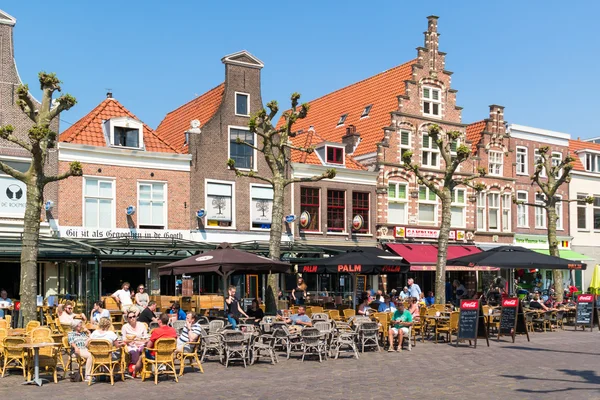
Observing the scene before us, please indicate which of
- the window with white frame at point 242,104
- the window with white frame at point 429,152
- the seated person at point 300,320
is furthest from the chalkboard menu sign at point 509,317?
the window with white frame at point 429,152

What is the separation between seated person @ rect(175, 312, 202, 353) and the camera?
1361cm

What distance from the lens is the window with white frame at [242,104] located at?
1153 inches

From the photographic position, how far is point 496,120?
1469 inches

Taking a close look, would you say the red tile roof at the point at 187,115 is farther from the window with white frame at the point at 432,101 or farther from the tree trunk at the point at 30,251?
the tree trunk at the point at 30,251

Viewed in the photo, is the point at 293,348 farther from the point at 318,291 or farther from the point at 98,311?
the point at 318,291

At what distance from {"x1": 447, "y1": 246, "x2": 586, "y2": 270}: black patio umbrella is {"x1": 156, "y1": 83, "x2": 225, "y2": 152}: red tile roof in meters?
12.0

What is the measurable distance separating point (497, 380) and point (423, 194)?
22052mm

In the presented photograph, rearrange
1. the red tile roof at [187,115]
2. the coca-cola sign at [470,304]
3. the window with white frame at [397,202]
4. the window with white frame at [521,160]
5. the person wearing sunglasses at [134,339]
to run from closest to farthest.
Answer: the person wearing sunglasses at [134,339] < the coca-cola sign at [470,304] < the red tile roof at [187,115] < the window with white frame at [397,202] < the window with white frame at [521,160]

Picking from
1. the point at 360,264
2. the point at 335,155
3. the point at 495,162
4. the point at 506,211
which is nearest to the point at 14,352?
the point at 360,264

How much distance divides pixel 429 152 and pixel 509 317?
621 inches

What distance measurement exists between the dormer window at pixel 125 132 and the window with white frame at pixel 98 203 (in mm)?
1556

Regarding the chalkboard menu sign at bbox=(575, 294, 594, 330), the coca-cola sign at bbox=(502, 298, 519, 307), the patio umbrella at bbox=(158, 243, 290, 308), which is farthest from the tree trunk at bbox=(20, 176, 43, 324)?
the chalkboard menu sign at bbox=(575, 294, 594, 330)

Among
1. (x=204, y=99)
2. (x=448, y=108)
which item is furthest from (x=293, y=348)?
(x=448, y=108)

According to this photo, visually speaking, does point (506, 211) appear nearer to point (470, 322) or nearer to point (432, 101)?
point (432, 101)
